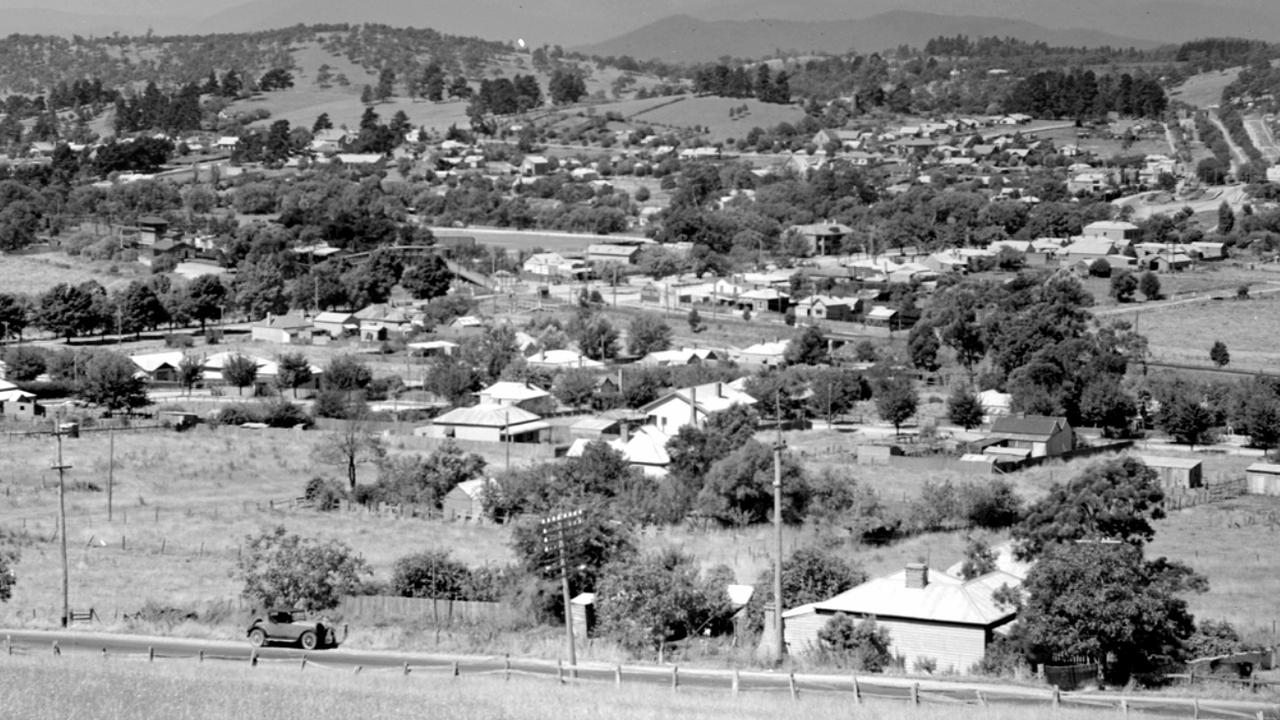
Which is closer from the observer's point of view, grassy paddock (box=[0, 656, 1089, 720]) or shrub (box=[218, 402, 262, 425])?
grassy paddock (box=[0, 656, 1089, 720])

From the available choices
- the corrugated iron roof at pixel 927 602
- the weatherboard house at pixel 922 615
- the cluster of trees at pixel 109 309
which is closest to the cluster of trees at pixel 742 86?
the cluster of trees at pixel 109 309

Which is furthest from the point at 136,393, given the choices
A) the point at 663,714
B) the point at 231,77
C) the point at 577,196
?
the point at 231,77

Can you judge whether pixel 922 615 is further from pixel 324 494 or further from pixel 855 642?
pixel 324 494

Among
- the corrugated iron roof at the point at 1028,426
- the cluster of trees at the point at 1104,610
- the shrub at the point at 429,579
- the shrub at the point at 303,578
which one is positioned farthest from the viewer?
the corrugated iron roof at the point at 1028,426

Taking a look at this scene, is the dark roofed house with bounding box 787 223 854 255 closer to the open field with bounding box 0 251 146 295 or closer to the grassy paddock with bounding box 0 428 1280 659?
the open field with bounding box 0 251 146 295

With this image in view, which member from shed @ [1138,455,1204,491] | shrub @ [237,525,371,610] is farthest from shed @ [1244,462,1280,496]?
shrub @ [237,525,371,610]

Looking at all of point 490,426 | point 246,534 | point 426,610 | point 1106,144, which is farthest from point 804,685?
point 1106,144

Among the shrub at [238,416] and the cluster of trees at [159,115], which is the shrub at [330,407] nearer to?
the shrub at [238,416]
